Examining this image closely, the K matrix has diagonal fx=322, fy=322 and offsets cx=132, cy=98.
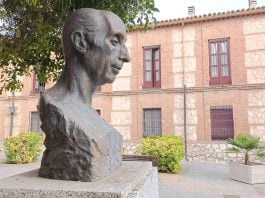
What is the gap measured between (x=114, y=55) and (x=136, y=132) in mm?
13475

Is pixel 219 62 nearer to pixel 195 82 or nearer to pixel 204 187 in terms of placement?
pixel 195 82

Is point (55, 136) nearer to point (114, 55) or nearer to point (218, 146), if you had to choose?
point (114, 55)

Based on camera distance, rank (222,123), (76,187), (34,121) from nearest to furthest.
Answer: (76,187), (222,123), (34,121)

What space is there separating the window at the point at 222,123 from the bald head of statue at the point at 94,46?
12659 mm

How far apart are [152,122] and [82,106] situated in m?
13.4

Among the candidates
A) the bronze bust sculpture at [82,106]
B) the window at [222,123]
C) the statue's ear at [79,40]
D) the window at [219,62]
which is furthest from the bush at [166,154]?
the statue's ear at [79,40]

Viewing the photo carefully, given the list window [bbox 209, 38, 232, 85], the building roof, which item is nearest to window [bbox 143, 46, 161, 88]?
the building roof

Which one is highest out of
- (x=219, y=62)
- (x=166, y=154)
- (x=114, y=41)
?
(x=219, y=62)

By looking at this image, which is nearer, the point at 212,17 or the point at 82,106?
the point at 82,106

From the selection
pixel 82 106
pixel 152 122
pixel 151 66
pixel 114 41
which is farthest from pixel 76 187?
pixel 151 66

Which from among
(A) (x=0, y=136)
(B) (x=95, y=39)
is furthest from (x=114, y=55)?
(A) (x=0, y=136)

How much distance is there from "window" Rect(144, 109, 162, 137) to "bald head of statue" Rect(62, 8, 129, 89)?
13.2 meters

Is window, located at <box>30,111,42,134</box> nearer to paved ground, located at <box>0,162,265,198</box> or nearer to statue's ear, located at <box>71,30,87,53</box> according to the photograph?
paved ground, located at <box>0,162,265,198</box>

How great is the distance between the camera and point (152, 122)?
1606 centimetres
